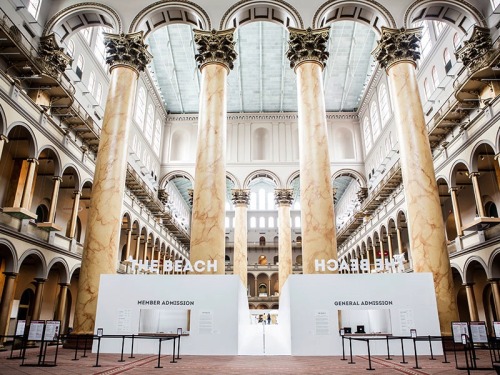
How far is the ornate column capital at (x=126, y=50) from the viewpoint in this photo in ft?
42.2

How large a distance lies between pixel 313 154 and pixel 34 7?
11.6 m

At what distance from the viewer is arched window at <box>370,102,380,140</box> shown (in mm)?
27281

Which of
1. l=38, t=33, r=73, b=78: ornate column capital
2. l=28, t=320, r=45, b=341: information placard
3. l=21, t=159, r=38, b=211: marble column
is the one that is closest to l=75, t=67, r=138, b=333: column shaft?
l=28, t=320, r=45, b=341: information placard

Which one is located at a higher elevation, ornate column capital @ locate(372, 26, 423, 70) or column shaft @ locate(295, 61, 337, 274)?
ornate column capital @ locate(372, 26, 423, 70)

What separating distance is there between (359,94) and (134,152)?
54.0 ft

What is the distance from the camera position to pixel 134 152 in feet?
80.5

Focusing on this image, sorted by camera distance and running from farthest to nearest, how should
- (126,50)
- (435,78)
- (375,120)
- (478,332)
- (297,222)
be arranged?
(297,222)
(375,120)
(435,78)
(126,50)
(478,332)

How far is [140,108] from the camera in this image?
26328 millimetres

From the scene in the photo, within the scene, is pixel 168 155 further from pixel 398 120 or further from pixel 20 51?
pixel 398 120

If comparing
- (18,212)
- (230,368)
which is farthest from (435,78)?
(18,212)

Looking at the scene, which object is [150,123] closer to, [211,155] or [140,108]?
[140,108]

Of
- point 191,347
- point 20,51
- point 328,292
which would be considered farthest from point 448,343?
point 20,51

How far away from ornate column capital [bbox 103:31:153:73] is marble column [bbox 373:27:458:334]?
24.9 feet

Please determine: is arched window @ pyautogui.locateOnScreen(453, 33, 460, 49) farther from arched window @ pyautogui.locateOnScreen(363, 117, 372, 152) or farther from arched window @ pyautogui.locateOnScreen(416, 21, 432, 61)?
arched window @ pyautogui.locateOnScreen(363, 117, 372, 152)
